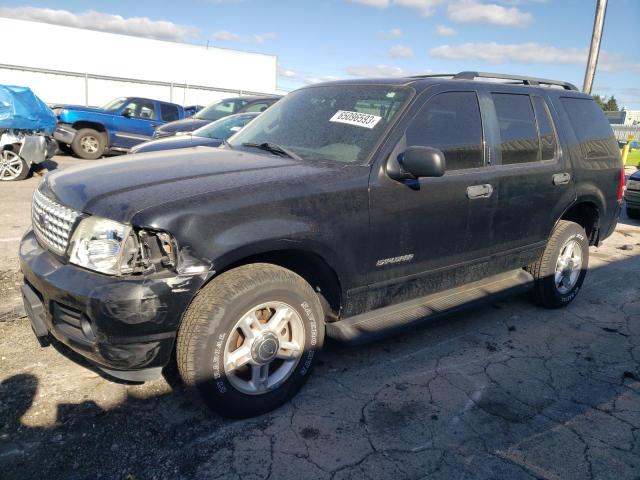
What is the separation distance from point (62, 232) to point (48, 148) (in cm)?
834

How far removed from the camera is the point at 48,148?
32.1 ft

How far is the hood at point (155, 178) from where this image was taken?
2.47 metres

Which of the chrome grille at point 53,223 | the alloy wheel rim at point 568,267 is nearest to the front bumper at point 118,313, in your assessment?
the chrome grille at point 53,223

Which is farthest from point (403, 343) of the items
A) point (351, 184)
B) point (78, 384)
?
point (78, 384)

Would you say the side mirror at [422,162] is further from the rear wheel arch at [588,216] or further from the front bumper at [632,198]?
the front bumper at [632,198]

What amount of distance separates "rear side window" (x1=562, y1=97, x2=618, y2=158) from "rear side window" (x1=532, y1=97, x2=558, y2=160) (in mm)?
365

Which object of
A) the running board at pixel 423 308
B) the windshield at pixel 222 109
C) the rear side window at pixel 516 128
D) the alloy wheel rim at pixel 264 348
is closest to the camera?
the alloy wheel rim at pixel 264 348

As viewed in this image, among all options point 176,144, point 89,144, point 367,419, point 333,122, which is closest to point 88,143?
point 89,144

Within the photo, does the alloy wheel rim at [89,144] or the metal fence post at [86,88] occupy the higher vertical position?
the metal fence post at [86,88]

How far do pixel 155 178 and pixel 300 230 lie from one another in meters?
0.84

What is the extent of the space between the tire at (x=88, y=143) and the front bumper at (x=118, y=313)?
1146 centimetres

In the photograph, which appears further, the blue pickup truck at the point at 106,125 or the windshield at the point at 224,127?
the blue pickup truck at the point at 106,125

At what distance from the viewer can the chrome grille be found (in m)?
2.59

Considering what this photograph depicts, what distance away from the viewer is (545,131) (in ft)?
14.0
